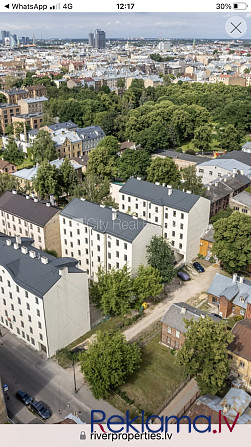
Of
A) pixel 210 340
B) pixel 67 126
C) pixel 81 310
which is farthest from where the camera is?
pixel 67 126

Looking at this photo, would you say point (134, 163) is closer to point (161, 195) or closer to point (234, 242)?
point (161, 195)

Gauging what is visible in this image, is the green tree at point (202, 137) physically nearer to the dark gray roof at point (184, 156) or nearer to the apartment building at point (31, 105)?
the dark gray roof at point (184, 156)

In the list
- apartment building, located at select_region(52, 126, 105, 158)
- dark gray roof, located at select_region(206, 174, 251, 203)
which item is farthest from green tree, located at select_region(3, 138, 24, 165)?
dark gray roof, located at select_region(206, 174, 251, 203)

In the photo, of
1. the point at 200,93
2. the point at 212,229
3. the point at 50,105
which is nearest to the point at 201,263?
the point at 212,229

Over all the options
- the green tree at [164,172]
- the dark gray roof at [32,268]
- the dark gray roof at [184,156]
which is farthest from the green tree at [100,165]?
the dark gray roof at [32,268]

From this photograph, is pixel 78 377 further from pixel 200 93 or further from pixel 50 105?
pixel 200 93

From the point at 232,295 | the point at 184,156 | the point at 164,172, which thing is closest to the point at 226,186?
the point at 164,172

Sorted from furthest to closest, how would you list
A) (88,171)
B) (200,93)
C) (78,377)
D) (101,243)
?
(200,93), (88,171), (101,243), (78,377)
